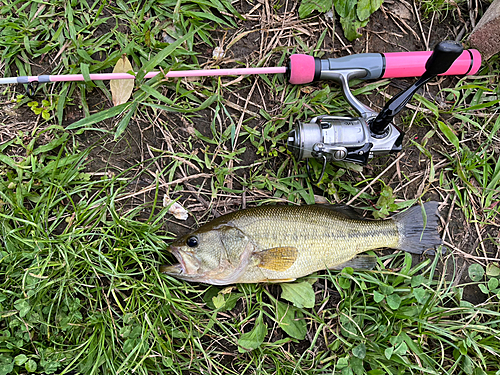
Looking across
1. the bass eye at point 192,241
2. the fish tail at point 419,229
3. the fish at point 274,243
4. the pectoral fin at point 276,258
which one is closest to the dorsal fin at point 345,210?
the fish at point 274,243

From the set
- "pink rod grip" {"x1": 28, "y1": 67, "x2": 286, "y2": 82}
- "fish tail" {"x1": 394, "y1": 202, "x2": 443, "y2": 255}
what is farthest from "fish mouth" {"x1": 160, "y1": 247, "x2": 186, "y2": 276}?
"fish tail" {"x1": 394, "y1": 202, "x2": 443, "y2": 255}

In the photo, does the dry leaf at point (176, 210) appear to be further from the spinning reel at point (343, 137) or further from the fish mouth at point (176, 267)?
the spinning reel at point (343, 137)

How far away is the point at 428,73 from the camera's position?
271 cm

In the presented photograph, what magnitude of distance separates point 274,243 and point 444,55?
78.1 inches

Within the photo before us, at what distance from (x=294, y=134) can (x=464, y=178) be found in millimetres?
1904

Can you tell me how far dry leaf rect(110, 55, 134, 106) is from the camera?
3379mm

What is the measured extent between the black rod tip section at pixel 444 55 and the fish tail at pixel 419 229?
1397mm

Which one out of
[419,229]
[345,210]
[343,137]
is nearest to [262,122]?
[343,137]

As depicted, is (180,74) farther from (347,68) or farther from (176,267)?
(176,267)

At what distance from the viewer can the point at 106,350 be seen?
3.16 m

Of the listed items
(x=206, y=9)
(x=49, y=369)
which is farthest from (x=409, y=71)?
(x=49, y=369)

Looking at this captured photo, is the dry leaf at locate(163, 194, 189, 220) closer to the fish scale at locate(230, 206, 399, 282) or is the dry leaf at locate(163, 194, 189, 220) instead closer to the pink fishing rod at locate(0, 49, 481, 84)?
the fish scale at locate(230, 206, 399, 282)

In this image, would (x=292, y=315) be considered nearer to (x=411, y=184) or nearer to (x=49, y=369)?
(x=411, y=184)

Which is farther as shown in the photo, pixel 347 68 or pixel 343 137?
pixel 347 68
